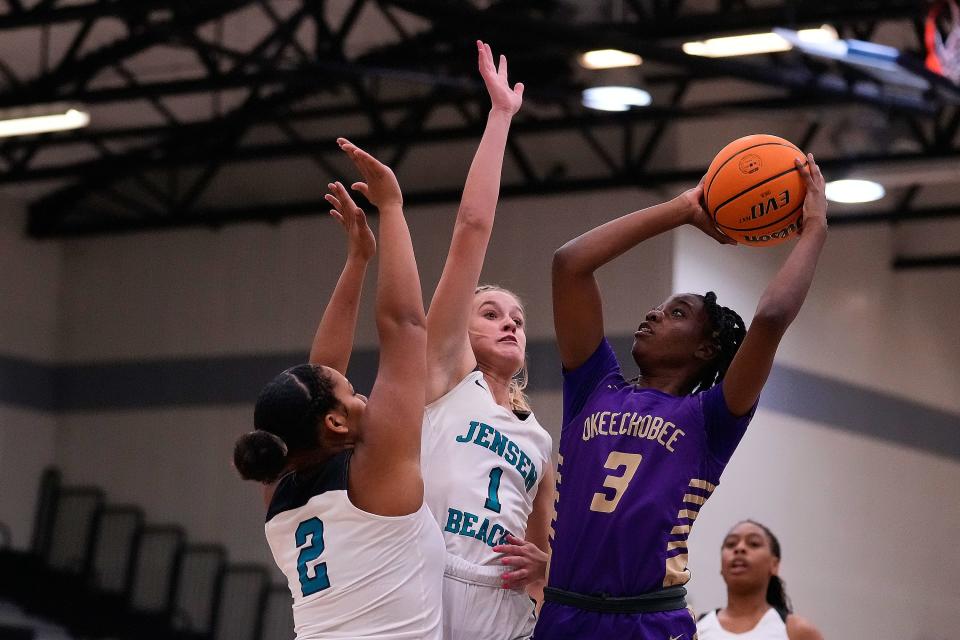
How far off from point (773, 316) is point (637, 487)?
0.55 metres

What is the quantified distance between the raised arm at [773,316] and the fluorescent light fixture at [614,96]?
7.97m

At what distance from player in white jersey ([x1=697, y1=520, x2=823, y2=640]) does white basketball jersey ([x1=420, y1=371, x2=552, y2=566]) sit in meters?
2.99

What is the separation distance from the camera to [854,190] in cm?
1174

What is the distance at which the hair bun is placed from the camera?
349 cm

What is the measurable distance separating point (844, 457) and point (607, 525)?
41.1ft

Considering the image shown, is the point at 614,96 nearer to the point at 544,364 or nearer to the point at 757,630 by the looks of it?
the point at 544,364

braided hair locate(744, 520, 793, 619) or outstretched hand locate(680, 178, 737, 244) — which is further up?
outstretched hand locate(680, 178, 737, 244)

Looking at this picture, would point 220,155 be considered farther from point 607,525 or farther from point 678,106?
point 607,525

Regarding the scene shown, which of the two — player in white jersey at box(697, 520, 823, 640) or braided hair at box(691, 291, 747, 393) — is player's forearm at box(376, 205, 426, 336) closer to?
braided hair at box(691, 291, 747, 393)

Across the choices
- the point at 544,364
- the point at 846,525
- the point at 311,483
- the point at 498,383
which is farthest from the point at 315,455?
the point at 846,525

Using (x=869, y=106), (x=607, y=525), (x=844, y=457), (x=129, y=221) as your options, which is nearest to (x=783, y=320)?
(x=607, y=525)

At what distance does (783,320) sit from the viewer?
141 inches

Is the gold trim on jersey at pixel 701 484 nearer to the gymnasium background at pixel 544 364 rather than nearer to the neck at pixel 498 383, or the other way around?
the neck at pixel 498 383

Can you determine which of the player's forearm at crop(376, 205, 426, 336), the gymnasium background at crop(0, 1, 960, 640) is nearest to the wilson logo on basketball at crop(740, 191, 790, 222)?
the player's forearm at crop(376, 205, 426, 336)
